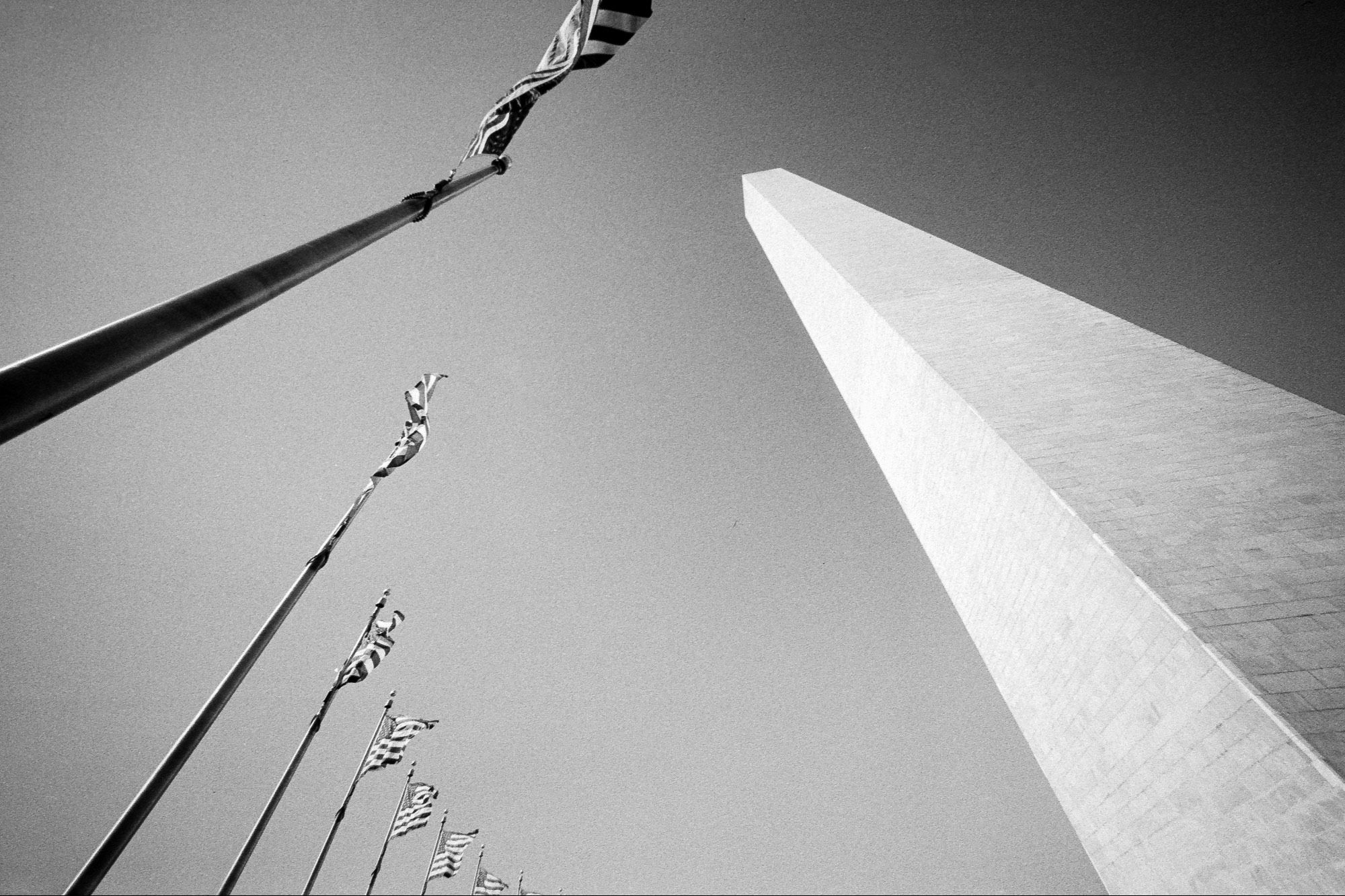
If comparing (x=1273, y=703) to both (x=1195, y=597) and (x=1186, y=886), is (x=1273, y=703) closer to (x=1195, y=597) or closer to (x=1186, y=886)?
(x=1195, y=597)

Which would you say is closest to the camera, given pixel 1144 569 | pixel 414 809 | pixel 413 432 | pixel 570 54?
pixel 570 54

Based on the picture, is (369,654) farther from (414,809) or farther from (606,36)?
(606,36)

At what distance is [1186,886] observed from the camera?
620 centimetres

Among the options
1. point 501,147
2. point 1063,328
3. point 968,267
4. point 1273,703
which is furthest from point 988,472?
point 501,147

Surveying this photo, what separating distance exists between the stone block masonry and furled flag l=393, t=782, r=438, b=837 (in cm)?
1156

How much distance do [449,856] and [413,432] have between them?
12.9m

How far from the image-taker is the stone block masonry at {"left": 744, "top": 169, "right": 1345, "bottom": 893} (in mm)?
5160

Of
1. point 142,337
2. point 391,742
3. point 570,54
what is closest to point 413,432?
point 570,54

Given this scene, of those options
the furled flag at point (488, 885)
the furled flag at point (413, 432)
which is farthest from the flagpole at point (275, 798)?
the furled flag at point (488, 885)

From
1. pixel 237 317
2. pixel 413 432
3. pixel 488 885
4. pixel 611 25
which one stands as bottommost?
pixel 237 317

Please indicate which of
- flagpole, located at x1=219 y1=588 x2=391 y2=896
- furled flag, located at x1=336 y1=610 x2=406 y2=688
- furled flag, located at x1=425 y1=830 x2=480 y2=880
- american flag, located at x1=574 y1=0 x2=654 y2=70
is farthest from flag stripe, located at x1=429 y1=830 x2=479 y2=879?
american flag, located at x1=574 y1=0 x2=654 y2=70

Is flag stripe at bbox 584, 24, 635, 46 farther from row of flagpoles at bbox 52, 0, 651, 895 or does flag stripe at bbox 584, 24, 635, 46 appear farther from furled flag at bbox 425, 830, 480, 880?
furled flag at bbox 425, 830, 480, 880

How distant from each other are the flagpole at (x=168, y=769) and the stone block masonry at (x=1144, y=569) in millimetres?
8049

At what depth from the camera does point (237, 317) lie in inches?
114
